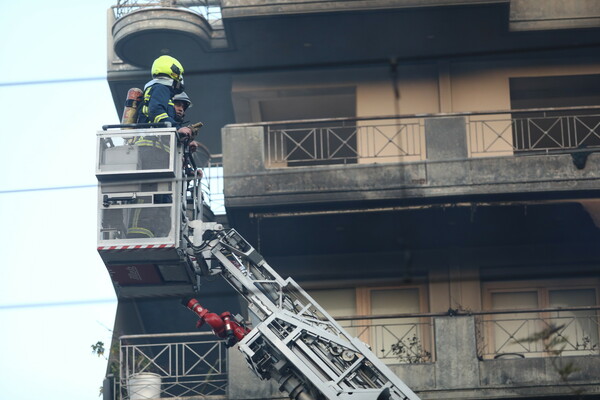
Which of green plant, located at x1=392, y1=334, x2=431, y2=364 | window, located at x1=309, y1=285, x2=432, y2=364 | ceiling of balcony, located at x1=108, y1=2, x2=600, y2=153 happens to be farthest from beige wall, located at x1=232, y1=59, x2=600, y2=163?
green plant, located at x1=392, y1=334, x2=431, y2=364

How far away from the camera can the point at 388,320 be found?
2372 centimetres

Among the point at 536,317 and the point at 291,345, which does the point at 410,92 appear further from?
the point at 291,345

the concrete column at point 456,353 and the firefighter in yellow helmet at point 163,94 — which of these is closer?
the firefighter in yellow helmet at point 163,94

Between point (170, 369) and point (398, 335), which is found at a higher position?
point (398, 335)

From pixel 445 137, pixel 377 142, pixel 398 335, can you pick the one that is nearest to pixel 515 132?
pixel 377 142

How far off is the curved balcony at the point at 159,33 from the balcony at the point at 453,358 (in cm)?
546

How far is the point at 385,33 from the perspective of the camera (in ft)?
81.0

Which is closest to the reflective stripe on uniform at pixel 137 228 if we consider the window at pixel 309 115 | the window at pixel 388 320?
the window at pixel 388 320

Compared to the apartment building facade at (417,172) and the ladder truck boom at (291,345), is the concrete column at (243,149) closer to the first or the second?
the apartment building facade at (417,172)

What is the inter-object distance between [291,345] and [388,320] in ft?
18.1

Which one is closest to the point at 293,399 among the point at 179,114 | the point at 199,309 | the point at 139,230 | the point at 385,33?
the point at 199,309

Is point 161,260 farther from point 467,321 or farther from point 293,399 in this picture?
point 467,321

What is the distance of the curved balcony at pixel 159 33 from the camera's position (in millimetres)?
24391

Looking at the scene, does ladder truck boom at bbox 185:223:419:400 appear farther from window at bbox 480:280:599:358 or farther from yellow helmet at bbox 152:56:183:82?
window at bbox 480:280:599:358
